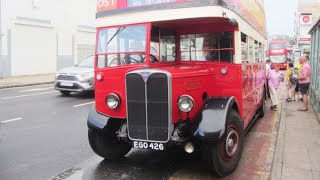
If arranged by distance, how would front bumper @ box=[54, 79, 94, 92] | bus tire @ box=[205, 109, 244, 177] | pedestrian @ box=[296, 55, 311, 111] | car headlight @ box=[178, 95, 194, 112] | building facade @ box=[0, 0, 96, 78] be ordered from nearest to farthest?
car headlight @ box=[178, 95, 194, 112], bus tire @ box=[205, 109, 244, 177], pedestrian @ box=[296, 55, 311, 111], front bumper @ box=[54, 79, 94, 92], building facade @ box=[0, 0, 96, 78]

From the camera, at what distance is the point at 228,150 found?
566 cm

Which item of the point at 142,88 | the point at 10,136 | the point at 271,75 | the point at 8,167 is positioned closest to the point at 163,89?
the point at 142,88

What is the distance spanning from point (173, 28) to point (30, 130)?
420 centimetres

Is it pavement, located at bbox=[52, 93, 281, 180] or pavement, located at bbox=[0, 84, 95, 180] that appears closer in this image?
pavement, located at bbox=[52, 93, 281, 180]

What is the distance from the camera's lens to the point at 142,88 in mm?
5355

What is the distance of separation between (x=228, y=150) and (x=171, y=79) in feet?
4.54

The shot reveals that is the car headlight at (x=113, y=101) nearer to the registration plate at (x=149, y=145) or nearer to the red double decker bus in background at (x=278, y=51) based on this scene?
the registration plate at (x=149, y=145)

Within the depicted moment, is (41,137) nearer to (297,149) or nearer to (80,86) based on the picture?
(297,149)

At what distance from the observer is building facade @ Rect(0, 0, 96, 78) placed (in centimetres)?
2370

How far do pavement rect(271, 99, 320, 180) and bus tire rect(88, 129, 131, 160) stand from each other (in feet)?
8.03

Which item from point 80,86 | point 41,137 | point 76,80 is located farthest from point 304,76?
point 76,80

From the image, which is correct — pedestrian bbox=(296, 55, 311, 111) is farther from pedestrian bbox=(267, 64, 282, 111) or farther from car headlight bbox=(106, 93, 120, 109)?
car headlight bbox=(106, 93, 120, 109)

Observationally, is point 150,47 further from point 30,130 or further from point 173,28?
point 30,130

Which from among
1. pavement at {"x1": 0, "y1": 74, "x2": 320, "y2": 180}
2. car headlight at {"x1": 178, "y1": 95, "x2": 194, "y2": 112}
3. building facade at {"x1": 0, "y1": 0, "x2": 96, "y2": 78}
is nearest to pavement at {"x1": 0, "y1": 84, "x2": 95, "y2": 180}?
pavement at {"x1": 0, "y1": 74, "x2": 320, "y2": 180}
